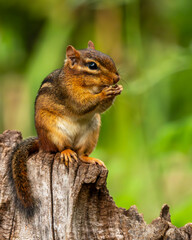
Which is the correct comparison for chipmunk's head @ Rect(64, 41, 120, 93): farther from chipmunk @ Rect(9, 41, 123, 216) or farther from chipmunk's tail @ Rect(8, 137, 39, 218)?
chipmunk's tail @ Rect(8, 137, 39, 218)

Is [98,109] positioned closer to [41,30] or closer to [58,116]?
[58,116]

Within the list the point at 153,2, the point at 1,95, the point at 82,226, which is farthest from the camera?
the point at 1,95

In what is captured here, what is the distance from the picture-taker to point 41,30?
27.0 feet

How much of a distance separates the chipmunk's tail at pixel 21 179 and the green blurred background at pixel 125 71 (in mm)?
1960

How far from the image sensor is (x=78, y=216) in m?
3.25

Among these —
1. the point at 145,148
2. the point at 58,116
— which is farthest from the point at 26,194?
the point at 145,148

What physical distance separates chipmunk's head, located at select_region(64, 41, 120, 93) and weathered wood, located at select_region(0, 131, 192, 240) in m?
Result: 0.87

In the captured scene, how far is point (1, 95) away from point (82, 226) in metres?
5.01

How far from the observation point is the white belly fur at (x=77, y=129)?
4.11m

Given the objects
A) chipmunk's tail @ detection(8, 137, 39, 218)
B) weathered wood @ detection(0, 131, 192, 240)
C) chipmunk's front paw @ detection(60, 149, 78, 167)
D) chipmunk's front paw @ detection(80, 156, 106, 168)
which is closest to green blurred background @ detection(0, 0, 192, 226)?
chipmunk's front paw @ detection(80, 156, 106, 168)

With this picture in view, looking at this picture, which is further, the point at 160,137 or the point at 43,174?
the point at 160,137

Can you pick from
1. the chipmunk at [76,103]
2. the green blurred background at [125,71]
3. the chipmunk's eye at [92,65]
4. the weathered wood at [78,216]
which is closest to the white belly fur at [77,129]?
the chipmunk at [76,103]

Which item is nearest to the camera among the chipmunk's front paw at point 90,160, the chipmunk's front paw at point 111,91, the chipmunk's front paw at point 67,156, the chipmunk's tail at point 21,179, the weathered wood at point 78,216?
the weathered wood at point 78,216

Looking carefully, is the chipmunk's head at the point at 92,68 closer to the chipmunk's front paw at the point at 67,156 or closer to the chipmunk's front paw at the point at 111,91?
the chipmunk's front paw at the point at 111,91
